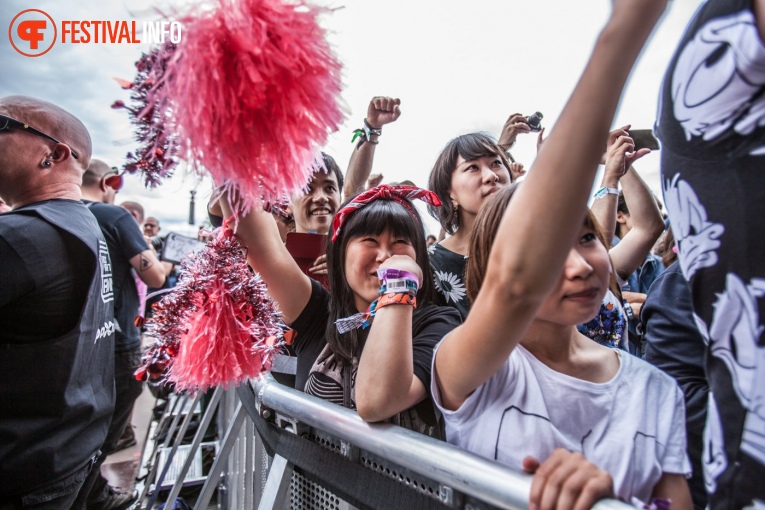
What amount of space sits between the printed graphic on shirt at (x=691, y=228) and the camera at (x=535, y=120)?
1.91 m

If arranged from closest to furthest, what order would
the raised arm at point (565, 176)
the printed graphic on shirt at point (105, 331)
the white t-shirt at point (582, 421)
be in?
1. the raised arm at point (565, 176)
2. the white t-shirt at point (582, 421)
3. the printed graphic on shirt at point (105, 331)

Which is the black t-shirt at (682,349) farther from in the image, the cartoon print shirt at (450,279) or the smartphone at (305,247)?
the smartphone at (305,247)

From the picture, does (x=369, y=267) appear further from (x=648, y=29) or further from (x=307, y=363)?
(x=648, y=29)

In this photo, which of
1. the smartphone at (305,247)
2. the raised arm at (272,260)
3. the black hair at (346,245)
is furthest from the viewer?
the smartphone at (305,247)

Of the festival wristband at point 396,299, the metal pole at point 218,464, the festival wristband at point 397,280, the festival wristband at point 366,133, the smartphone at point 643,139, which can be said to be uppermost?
the smartphone at point 643,139

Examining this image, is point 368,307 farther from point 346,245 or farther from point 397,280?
point 397,280

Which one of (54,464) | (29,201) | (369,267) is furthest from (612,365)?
(29,201)

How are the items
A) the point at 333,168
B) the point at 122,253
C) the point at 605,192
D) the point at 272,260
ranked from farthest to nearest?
the point at 122,253 → the point at 333,168 → the point at 605,192 → the point at 272,260

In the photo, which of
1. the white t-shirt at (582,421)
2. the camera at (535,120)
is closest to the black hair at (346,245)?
the white t-shirt at (582,421)

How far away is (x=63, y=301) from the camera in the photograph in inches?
63.9

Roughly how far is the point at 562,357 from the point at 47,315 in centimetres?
171

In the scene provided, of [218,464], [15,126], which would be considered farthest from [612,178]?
[15,126]

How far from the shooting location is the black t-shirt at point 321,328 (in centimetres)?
124

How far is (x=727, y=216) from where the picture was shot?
1.95 ft
